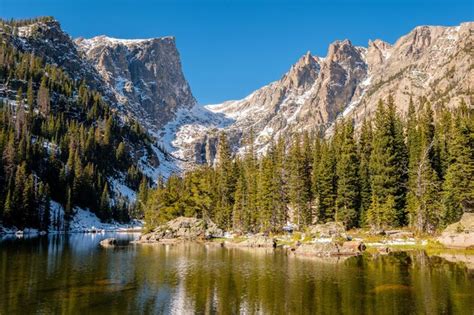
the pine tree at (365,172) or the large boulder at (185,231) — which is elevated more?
the pine tree at (365,172)

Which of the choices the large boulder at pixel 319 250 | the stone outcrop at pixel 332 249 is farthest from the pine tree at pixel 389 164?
the large boulder at pixel 319 250

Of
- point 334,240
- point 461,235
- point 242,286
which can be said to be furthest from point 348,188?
point 242,286

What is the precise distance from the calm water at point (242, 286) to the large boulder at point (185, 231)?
50.2 meters

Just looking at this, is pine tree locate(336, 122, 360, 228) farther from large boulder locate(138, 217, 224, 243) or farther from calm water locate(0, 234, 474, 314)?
large boulder locate(138, 217, 224, 243)

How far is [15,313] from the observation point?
3250cm

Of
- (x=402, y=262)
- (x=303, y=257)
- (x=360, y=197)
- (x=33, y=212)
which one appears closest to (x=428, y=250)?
(x=402, y=262)

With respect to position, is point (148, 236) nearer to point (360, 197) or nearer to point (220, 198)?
point (220, 198)

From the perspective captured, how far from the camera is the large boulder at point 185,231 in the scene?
11538 centimetres

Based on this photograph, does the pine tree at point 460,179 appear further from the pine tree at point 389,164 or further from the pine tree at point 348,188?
the pine tree at point 348,188

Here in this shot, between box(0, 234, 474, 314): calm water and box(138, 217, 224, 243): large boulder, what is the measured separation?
50.2 meters

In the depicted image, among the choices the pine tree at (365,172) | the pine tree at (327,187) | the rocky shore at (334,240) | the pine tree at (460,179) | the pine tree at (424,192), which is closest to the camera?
the rocky shore at (334,240)

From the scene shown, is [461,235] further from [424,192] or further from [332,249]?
[332,249]

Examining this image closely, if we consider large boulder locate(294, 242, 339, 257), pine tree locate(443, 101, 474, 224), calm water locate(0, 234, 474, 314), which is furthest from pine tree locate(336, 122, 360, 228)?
calm water locate(0, 234, 474, 314)

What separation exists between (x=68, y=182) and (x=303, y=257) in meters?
158
